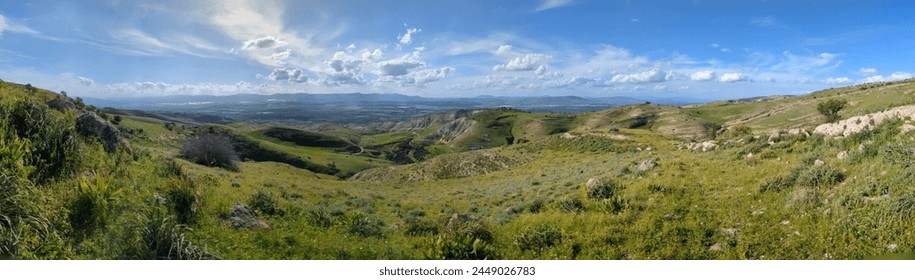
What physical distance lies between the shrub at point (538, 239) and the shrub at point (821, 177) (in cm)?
741

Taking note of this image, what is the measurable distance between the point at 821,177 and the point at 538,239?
8418 mm

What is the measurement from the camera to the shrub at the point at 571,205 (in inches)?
535

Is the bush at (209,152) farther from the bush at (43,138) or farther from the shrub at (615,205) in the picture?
the shrub at (615,205)

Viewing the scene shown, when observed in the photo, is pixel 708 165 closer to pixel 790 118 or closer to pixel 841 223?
pixel 841 223

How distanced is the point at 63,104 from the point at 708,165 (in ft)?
88.7

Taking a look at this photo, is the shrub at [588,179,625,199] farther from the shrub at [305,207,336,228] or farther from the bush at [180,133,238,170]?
the bush at [180,133,238,170]

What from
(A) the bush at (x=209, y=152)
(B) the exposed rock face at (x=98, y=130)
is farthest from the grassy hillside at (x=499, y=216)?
(A) the bush at (x=209, y=152)

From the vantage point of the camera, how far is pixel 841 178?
11234mm

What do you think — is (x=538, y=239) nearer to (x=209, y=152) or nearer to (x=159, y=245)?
(x=159, y=245)

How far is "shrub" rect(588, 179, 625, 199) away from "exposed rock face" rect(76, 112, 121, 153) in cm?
1749

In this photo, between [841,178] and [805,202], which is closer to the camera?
[805,202]

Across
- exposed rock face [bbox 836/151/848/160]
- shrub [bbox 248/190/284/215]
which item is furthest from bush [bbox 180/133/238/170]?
exposed rock face [bbox 836/151/848/160]
